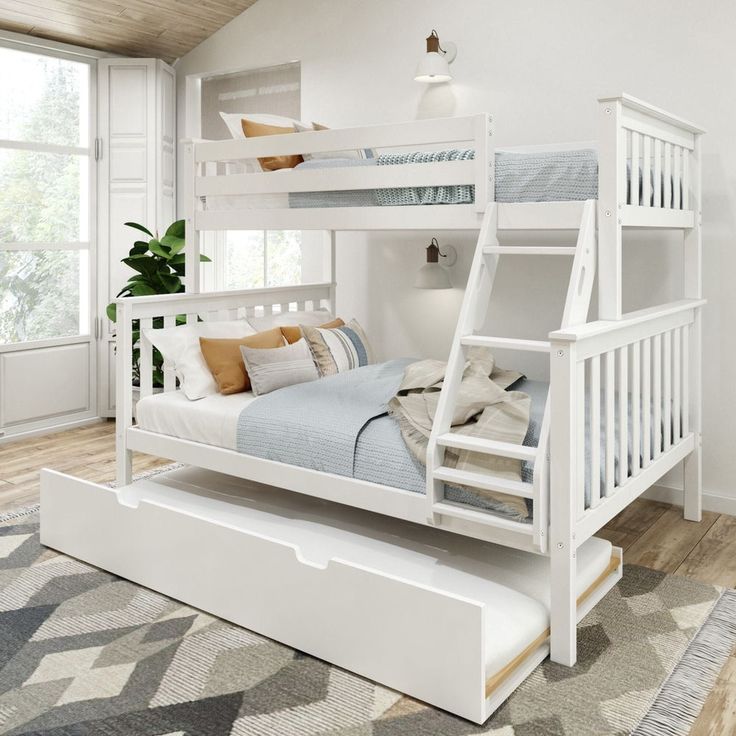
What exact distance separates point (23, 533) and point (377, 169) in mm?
1858

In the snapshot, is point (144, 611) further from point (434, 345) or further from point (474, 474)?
point (434, 345)

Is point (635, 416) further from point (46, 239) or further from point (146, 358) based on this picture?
point (46, 239)

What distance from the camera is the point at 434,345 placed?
13.2ft

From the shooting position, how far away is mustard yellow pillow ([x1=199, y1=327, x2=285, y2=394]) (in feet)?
10.1

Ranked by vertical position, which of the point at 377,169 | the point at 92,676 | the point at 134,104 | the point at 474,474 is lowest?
the point at 92,676

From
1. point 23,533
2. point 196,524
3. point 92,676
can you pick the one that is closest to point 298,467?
point 196,524

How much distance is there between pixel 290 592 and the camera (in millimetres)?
2121

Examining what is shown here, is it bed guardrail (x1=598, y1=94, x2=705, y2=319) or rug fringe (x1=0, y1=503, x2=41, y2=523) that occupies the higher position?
bed guardrail (x1=598, y1=94, x2=705, y2=319)

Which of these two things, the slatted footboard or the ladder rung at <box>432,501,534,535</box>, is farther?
the slatted footboard

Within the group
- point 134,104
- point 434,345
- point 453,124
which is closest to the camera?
point 453,124

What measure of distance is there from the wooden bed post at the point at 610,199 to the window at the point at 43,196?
3260 millimetres

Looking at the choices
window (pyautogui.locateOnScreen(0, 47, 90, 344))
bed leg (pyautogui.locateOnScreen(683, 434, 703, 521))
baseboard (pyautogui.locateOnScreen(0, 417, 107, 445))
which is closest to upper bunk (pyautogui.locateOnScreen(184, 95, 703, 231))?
bed leg (pyautogui.locateOnScreen(683, 434, 703, 521))

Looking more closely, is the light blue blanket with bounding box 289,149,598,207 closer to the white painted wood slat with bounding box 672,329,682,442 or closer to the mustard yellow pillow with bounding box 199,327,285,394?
the mustard yellow pillow with bounding box 199,327,285,394

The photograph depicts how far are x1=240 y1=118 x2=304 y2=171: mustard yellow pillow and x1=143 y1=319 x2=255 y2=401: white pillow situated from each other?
2.33ft
